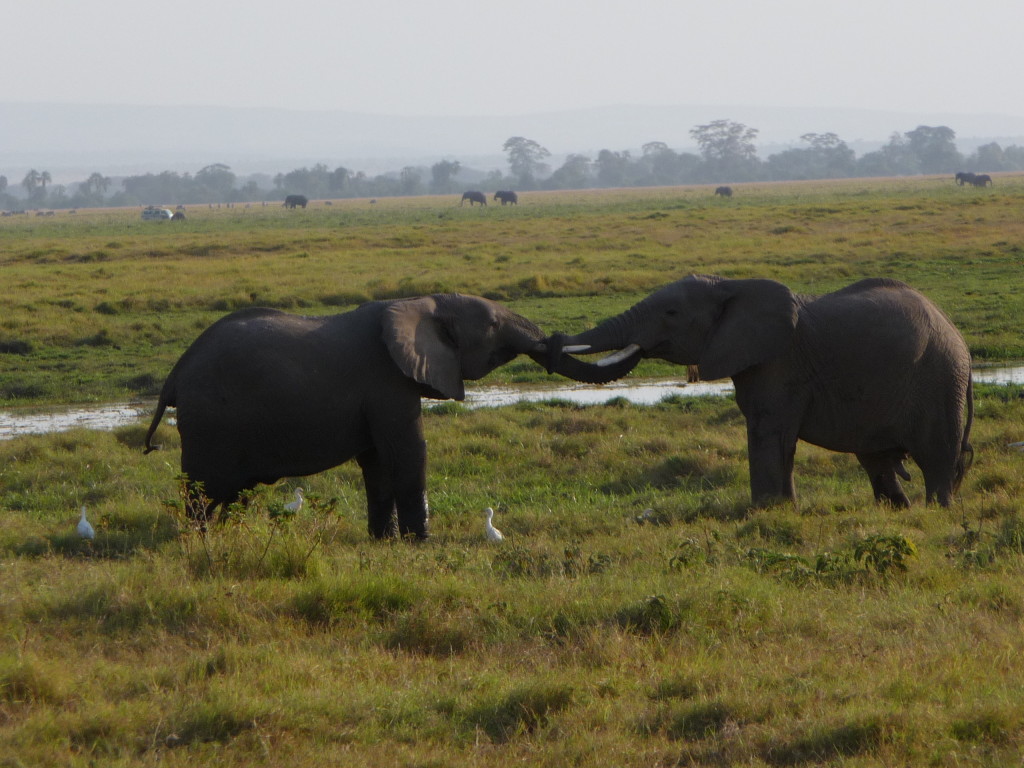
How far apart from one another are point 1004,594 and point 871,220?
3662 cm

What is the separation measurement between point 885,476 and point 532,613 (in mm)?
3821

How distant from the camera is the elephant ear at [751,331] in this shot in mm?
8328

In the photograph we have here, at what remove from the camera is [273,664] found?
17.5ft

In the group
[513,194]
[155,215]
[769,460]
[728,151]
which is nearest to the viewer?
[769,460]

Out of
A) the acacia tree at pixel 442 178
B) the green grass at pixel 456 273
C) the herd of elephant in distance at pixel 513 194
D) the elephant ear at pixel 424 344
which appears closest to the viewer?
the elephant ear at pixel 424 344

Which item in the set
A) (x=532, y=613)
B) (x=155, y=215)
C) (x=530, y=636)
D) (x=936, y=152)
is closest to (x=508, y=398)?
→ (x=532, y=613)

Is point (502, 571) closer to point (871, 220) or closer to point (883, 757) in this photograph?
point (883, 757)

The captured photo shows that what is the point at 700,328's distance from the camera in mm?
8625

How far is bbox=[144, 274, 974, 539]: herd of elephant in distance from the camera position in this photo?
7.95 metres

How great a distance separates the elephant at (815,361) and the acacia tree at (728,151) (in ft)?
503

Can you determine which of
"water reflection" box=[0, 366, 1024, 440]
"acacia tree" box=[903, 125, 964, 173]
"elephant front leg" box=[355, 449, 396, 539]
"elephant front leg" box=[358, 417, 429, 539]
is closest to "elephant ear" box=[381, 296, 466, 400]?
"elephant front leg" box=[358, 417, 429, 539]

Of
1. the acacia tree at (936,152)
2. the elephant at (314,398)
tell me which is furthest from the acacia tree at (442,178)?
the elephant at (314,398)

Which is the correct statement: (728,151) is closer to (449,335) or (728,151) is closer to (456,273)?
(456,273)

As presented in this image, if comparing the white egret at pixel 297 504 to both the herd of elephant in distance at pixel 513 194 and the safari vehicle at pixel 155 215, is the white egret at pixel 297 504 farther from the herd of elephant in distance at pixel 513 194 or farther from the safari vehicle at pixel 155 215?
the herd of elephant in distance at pixel 513 194
